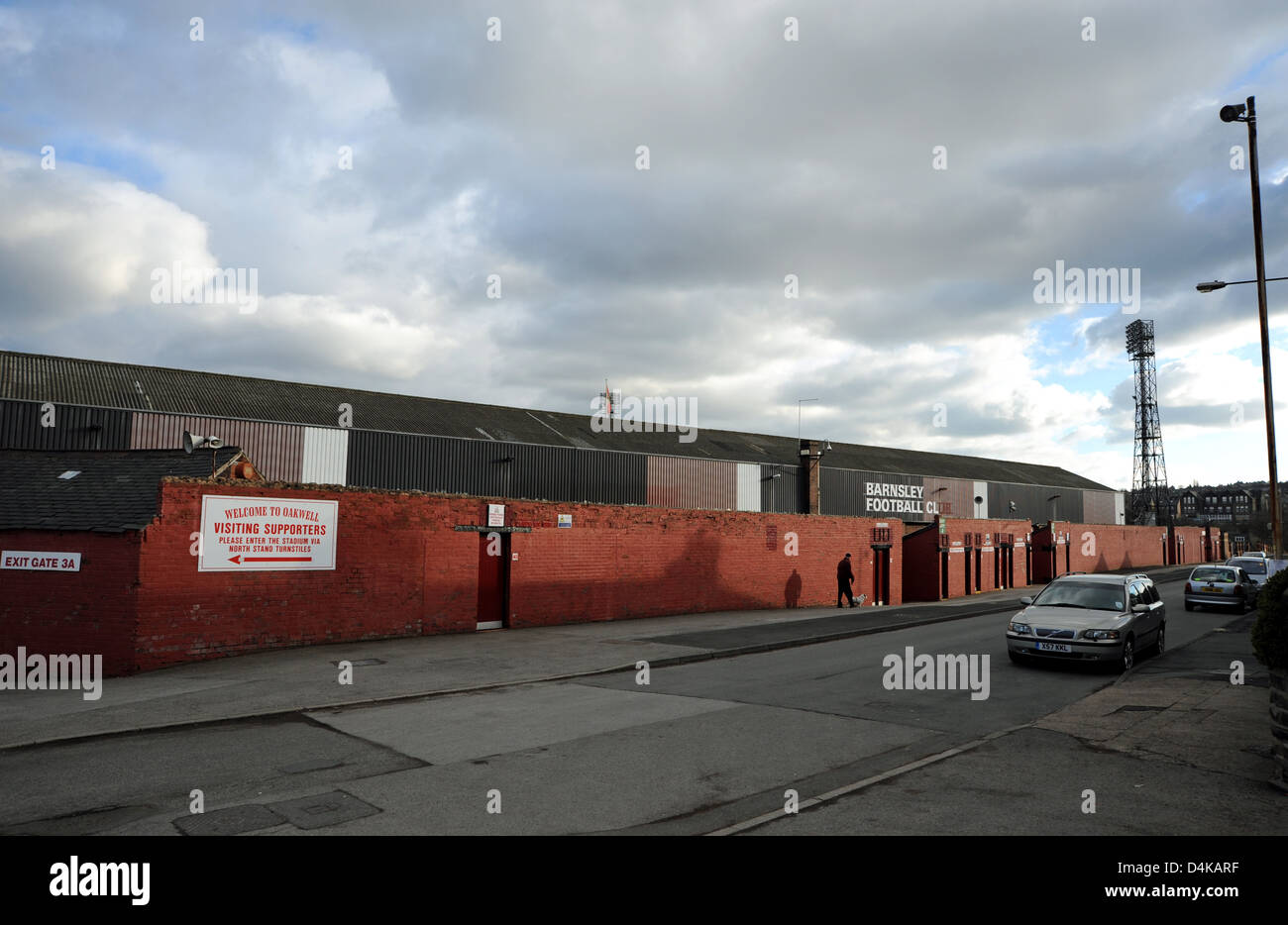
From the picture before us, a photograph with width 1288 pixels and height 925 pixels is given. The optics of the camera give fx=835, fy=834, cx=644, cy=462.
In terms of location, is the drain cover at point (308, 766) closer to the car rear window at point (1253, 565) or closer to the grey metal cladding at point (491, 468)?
the grey metal cladding at point (491, 468)

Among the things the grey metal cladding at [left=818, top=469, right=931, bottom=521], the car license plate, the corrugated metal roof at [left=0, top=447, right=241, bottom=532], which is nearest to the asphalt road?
the car license plate

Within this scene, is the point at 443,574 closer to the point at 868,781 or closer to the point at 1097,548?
the point at 868,781

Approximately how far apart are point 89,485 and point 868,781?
1291 centimetres

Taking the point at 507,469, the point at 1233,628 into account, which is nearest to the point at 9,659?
the point at 507,469

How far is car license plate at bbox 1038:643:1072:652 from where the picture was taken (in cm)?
1219

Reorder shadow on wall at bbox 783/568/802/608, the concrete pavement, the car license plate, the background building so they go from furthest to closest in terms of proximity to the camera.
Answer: shadow on wall at bbox 783/568/802/608 → the background building → the car license plate → the concrete pavement

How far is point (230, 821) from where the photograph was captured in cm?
564

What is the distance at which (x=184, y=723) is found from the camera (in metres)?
8.85

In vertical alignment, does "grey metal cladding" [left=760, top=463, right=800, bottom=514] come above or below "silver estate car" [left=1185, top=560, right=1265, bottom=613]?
above

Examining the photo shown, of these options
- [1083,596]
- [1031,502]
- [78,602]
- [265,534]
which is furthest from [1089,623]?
[1031,502]

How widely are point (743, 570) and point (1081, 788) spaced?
17.2 m

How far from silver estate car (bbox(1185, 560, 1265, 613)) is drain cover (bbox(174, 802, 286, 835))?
25553 millimetres

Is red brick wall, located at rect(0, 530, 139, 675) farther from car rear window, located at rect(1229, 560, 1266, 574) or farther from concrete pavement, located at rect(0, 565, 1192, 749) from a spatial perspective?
→ car rear window, located at rect(1229, 560, 1266, 574)
